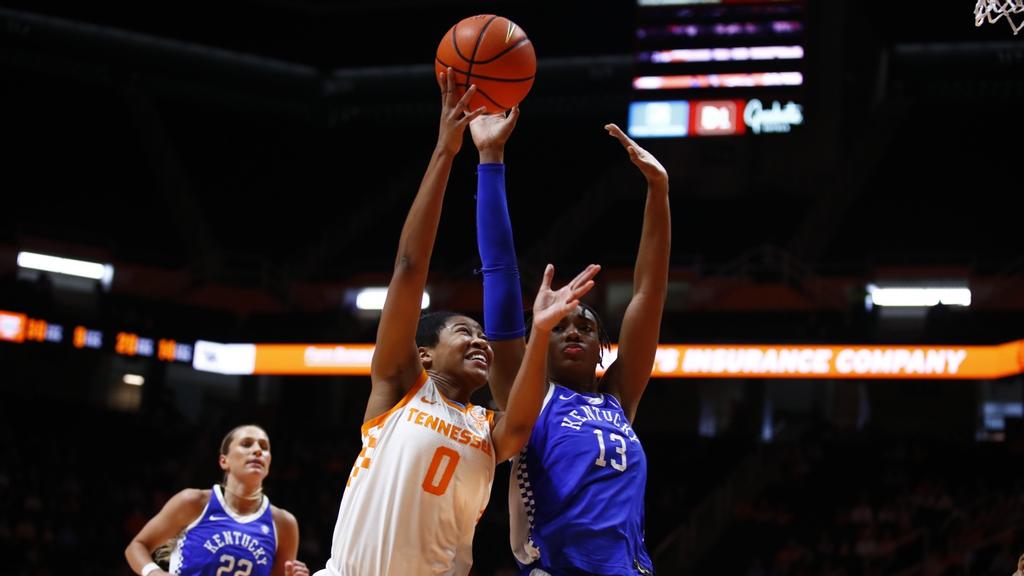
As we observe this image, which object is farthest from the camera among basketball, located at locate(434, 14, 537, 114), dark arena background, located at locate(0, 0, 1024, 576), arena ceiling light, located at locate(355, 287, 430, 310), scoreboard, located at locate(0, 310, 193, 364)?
arena ceiling light, located at locate(355, 287, 430, 310)

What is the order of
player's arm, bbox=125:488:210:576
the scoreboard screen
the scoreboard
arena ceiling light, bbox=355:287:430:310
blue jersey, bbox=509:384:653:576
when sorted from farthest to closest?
arena ceiling light, bbox=355:287:430:310
the scoreboard
the scoreboard screen
player's arm, bbox=125:488:210:576
blue jersey, bbox=509:384:653:576

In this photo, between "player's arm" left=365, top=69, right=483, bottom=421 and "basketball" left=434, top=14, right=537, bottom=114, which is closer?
"player's arm" left=365, top=69, right=483, bottom=421

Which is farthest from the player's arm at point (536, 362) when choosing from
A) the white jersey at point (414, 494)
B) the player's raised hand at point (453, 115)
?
the player's raised hand at point (453, 115)

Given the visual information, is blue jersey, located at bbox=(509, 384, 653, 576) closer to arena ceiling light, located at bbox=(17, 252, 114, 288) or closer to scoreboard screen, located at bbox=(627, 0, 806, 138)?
scoreboard screen, located at bbox=(627, 0, 806, 138)

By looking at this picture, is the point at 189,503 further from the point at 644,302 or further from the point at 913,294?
the point at 913,294

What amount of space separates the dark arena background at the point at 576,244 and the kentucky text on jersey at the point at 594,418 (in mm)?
9498

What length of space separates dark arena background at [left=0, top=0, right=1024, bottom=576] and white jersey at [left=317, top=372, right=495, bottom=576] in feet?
32.3

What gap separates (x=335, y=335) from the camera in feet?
56.2

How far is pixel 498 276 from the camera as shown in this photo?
4141mm

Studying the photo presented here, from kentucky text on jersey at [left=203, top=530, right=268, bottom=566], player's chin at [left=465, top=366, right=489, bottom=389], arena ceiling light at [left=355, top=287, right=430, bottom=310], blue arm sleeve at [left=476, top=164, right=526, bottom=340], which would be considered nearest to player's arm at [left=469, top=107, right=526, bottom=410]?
blue arm sleeve at [left=476, top=164, right=526, bottom=340]

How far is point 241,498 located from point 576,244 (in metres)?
15.0

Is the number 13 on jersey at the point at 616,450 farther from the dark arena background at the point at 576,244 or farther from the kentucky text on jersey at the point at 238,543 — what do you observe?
the dark arena background at the point at 576,244

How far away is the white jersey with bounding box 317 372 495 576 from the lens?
3.72m

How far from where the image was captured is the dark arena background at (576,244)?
14805 mm
